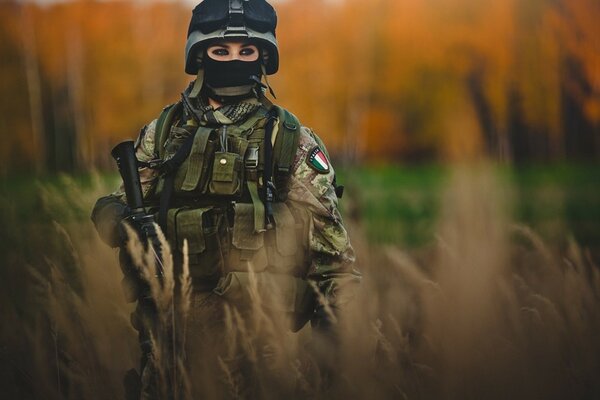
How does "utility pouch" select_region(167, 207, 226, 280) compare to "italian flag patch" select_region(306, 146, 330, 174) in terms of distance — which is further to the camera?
"italian flag patch" select_region(306, 146, 330, 174)

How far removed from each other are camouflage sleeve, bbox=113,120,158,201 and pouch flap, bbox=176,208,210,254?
264 millimetres

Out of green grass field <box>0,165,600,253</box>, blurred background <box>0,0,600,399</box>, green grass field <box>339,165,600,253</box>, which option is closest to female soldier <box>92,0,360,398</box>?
blurred background <box>0,0,600,399</box>

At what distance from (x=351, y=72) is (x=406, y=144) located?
464 cm

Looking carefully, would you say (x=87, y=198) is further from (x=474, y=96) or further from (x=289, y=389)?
(x=474, y=96)

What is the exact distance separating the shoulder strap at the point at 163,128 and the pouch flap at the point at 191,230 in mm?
313

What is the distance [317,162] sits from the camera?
298cm

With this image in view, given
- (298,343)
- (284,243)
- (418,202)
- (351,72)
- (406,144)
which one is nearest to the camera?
(284,243)

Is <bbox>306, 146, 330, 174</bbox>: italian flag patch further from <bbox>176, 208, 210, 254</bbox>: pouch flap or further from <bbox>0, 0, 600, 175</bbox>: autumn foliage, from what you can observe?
<bbox>0, 0, 600, 175</bbox>: autumn foliage

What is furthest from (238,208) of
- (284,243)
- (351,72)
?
(351,72)

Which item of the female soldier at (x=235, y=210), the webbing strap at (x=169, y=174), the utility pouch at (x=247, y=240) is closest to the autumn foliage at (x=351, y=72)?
the female soldier at (x=235, y=210)

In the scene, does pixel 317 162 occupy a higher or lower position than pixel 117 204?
higher

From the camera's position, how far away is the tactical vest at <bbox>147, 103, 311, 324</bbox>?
113 inches

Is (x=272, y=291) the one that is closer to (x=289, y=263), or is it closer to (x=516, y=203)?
(x=289, y=263)

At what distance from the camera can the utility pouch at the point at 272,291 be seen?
110 inches
